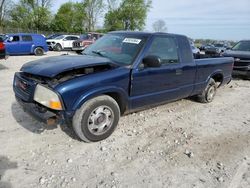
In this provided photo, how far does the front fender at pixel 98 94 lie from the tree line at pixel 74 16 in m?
48.5

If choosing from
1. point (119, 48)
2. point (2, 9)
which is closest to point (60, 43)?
point (119, 48)

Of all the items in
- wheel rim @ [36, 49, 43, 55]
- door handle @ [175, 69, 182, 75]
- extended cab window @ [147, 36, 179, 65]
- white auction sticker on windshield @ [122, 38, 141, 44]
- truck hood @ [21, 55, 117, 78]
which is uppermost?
white auction sticker on windshield @ [122, 38, 141, 44]

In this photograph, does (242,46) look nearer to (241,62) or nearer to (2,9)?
(241,62)

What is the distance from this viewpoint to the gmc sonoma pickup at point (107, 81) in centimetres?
368

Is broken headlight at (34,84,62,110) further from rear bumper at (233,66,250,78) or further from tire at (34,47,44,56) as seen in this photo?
tire at (34,47,44,56)

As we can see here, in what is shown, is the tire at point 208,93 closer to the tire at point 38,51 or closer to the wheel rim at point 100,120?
the wheel rim at point 100,120

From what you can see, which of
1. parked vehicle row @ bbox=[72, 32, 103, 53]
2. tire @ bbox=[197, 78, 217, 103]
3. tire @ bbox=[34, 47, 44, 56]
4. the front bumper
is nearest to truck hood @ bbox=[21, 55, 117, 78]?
the front bumper

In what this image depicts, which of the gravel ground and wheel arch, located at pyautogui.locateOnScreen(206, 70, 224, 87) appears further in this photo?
wheel arch, located at pyautogui.locateOnScreen(206, 70, 224, 87)

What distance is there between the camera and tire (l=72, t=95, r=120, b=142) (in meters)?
3.82

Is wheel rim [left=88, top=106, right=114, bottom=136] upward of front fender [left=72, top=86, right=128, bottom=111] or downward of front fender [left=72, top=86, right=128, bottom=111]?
downward

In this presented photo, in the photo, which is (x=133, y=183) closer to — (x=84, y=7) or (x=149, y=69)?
(x=149, y=69)

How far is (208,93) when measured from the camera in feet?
21.9

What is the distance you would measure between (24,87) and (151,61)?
7.11 feet

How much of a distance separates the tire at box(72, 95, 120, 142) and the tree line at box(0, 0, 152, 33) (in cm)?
4860
